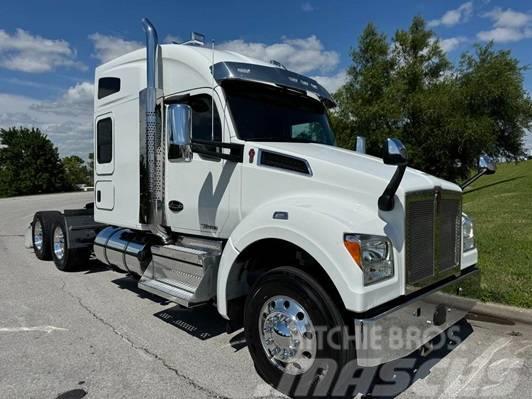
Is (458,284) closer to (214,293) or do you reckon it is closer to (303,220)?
(303,220)

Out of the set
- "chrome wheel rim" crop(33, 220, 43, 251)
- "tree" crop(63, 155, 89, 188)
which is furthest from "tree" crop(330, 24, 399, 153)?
"tree" crop(63, 155, 89, 188)

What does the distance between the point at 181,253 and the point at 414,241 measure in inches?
92.2

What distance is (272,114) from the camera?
4.48 metres

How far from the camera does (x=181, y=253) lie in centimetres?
451

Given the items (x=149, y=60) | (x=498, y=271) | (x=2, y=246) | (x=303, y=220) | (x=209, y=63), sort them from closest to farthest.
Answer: (x=303, y=220) → (x=209, y=63) → (x=149, y=60) → (x=498, y=271) → (x=2, y=246)

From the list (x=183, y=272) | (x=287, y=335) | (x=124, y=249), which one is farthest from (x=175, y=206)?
(x=287, y=335)

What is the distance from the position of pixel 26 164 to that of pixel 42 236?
189 ft

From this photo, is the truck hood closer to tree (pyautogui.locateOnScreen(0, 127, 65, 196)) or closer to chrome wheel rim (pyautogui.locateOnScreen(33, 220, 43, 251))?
chrome wheel rim (pyautogui.locateOnScreen(33, 220, 43, 251))

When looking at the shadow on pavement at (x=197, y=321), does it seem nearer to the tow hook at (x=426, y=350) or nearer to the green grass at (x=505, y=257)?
the tow hook at (x=426, y=350)

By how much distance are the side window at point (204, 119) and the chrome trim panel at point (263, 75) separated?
0.98 ft

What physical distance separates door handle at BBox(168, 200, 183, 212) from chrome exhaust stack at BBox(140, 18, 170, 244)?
0.14 m

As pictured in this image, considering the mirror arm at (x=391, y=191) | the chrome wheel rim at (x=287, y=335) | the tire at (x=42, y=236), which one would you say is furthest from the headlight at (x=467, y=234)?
the tire at (x=42, y=236)

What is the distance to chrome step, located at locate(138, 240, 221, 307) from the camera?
4133mm

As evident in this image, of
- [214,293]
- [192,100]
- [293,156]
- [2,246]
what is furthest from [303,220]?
[2,246]
